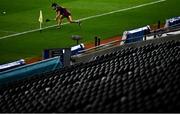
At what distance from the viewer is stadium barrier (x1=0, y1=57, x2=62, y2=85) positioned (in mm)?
12383

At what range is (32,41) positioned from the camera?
19.3 m

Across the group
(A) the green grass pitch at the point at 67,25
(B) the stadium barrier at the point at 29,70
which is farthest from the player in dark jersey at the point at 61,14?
(B) the stadium barrier at the point at 29,70

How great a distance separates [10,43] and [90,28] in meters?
4.24

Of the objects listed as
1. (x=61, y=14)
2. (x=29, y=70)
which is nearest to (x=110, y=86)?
(x=29, y=70)

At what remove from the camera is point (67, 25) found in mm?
21891

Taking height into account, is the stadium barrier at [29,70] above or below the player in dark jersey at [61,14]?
below

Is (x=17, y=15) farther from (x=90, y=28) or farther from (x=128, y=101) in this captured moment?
(x=128, y=101)

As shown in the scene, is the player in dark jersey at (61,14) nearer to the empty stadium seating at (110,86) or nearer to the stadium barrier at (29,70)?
the stadium barrier at (29,70)

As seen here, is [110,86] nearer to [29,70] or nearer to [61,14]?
[29,70]

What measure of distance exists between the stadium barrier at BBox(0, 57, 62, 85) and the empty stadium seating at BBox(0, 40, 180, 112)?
72cm

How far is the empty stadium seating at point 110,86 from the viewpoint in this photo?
27.3ft

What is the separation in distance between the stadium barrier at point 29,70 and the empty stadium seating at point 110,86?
2.36 ft

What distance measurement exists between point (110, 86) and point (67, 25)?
40.9 ft

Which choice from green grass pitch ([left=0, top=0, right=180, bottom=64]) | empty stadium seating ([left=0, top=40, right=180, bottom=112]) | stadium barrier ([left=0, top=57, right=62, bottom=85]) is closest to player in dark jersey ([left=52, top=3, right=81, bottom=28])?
green grass pitch ([left=0, top=0, right=180, bottom=64])
